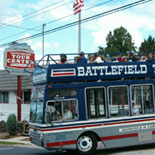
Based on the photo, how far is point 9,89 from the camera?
87.0 feet

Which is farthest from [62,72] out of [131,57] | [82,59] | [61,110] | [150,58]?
[150,58]

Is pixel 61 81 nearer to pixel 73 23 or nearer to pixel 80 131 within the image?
pixel 80 131

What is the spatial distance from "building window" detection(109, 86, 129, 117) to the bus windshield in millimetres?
2584

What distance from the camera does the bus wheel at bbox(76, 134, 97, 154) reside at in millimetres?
12180

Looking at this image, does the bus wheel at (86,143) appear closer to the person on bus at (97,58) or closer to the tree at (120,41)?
the person on bus at (97,58)

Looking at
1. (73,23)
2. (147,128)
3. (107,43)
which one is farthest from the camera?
(107,43)

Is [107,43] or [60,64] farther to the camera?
[107,43]

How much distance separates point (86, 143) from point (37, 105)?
2.33 meters

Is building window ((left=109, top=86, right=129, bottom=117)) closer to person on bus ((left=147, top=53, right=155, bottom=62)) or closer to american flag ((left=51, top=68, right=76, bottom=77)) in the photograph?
american flag ((left=51, top=68, right=76, bottom=77))

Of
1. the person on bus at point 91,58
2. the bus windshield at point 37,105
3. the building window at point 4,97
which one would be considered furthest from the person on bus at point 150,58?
the building window at point 4,97

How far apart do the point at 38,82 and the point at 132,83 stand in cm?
365

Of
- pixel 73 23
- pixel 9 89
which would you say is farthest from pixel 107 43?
Result: pixel 73 23

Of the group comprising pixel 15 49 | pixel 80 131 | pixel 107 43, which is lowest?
pixel 80 131

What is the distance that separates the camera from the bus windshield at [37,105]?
40.1ft
